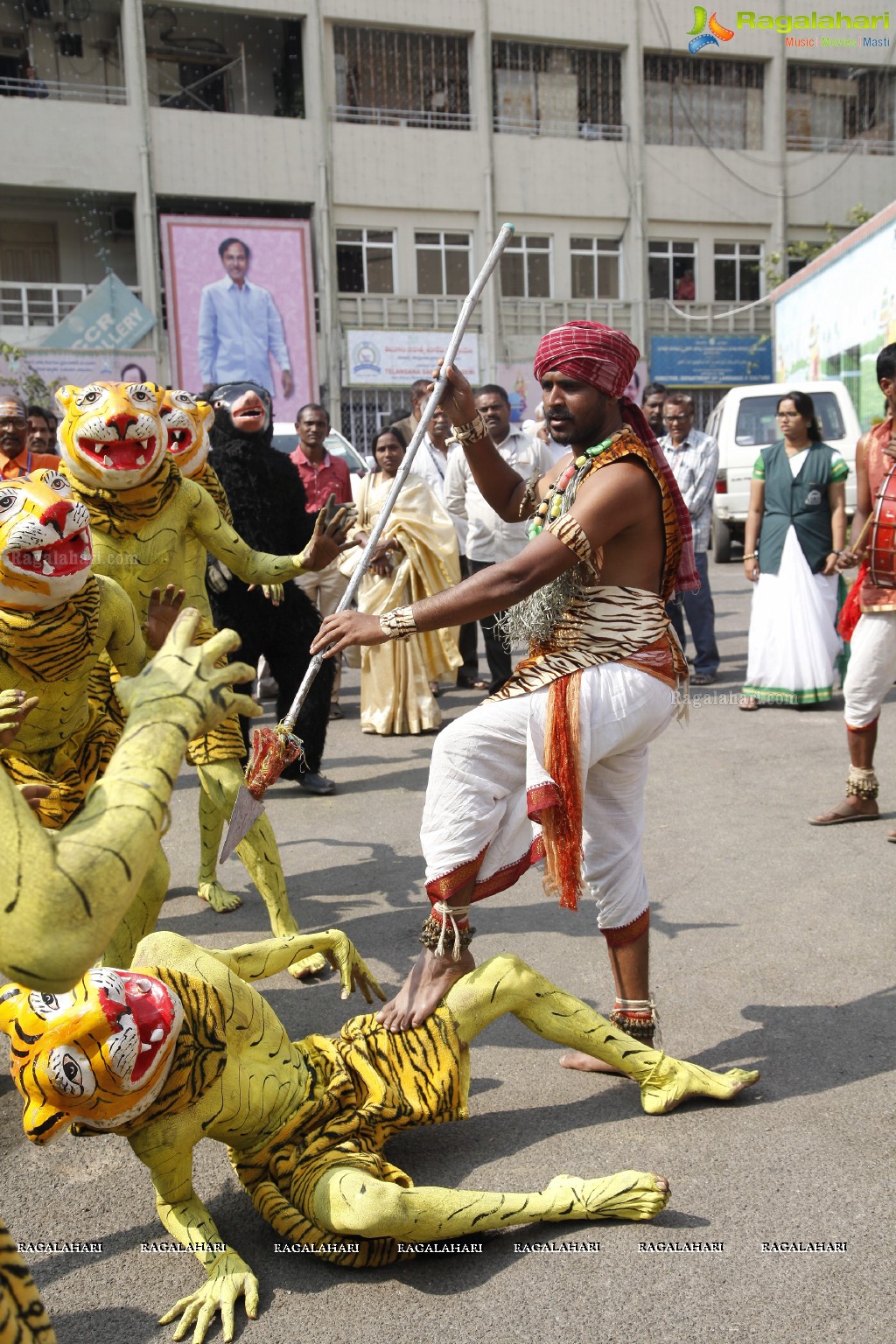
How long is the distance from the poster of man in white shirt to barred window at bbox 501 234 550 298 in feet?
16.2

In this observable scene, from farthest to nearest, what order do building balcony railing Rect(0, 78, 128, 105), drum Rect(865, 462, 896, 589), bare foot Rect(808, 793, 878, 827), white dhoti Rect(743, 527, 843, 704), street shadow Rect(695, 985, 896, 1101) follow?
building balcony railing Rect(0, 78, 128, 105) < white dhoti Rect(743, 527, 843, 704) < bare foot Rect(808, 793, 878, 827) < drum Rect(865, 462, 896, 589) < street shadow Rect(695, 985, 896, 1101)

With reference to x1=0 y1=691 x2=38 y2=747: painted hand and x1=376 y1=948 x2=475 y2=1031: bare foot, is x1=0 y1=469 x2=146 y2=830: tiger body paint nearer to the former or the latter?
x1=0 y1=691 x2=38 y2=747: painted hand

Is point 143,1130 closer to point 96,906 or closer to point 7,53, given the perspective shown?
point 96,906

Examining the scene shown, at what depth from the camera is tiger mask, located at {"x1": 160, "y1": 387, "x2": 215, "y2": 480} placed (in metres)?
4.52

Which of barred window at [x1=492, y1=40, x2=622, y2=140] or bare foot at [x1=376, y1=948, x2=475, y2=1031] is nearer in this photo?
bare foot at [x1=376, y1=948, x2=475, y2=1031]

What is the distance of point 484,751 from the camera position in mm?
3020

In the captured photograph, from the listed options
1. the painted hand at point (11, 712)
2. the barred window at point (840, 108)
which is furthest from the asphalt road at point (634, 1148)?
the barred window at point (840, 108)

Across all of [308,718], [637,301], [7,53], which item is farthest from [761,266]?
[308,718]

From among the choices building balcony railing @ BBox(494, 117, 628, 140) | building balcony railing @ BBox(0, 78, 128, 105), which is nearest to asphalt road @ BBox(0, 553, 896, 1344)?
building balcony railing @ BBox(0, 78, 128, 105)

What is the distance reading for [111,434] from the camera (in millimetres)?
3855

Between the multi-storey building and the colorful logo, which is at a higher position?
the colorful logo

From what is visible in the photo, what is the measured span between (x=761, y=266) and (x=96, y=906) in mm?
30625

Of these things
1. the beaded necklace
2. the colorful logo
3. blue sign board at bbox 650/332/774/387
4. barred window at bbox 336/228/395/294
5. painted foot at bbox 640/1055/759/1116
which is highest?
the colorful logo

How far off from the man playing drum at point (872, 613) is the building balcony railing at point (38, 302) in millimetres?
21690
